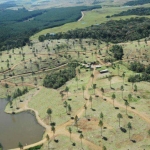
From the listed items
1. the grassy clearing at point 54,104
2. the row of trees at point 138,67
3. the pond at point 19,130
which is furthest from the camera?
the row of trees at point 138,67

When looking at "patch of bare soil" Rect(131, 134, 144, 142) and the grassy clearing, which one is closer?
"patch of bare soil" Rect(131, 134, 144, 142)

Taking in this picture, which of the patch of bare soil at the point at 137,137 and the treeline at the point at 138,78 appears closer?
the patch of bare soil at the point at 137,137

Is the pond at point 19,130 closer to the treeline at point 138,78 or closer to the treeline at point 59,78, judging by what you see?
the treeline at point 59,78

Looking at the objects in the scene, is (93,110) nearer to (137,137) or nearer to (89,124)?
(89,124)

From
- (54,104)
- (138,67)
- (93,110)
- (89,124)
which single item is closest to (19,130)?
(54,104)

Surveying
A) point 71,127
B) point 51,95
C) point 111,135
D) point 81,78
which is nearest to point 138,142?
point 111,135

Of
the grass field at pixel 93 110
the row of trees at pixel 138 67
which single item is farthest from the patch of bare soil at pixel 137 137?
the row of trees at pixel 138 67

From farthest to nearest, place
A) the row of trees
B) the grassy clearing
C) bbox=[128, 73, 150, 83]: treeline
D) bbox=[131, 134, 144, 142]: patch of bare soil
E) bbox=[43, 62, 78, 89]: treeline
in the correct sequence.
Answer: the row of trees
bbox=[43, 62, 78, 89]: treeline
bbox=[128, 73, 150, 83]: treeline
the grassy clearing
bbox=[131, 134, 144, 142]: patch of bare soil

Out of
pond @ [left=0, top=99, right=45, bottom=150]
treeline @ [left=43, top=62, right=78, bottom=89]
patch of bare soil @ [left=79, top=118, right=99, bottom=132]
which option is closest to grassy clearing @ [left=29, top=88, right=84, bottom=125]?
pond @ [left=0, top=99, right=45, bottom=150]

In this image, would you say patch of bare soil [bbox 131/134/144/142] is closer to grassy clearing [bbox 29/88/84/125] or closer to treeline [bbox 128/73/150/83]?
grassy clearing [bbox 29/88/84/125]
